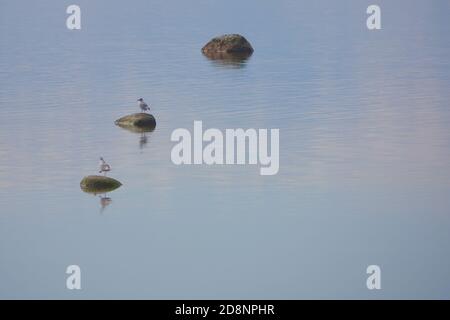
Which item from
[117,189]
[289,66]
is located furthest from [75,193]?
[289,66]

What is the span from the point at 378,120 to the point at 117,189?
2968mm

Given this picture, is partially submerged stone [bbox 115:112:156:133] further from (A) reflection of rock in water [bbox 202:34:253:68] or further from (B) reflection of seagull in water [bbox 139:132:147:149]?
(A) reflection of rock in water [bbox 202:34:253:68]

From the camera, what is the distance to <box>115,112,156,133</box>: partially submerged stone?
1798 cm

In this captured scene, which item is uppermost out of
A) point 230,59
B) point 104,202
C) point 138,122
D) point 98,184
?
point 230,59

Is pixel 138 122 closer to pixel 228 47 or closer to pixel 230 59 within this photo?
pixel 230 59

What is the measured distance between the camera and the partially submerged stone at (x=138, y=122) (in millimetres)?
17984

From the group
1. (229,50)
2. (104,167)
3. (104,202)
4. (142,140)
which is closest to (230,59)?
(229,50)

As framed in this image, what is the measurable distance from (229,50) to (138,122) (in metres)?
2.21

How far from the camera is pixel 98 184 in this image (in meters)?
17.0

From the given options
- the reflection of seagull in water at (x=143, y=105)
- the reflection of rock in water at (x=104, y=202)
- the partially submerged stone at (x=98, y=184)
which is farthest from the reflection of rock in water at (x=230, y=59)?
the reflection of rock in water at (x=104, y=202)

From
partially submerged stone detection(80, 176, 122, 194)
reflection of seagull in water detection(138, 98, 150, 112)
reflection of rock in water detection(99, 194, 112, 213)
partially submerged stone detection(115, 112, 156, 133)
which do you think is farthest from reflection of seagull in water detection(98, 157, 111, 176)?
reflection of seagull in water detection(138, 98, 150, 112)

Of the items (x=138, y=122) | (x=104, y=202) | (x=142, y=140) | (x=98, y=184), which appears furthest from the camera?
(x=138, y=122)

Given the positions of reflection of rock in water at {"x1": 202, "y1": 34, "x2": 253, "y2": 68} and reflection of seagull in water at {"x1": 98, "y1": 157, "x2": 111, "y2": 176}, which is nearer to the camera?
reflection of seagull in water at {"x1": 98, "y1": 157, "x2": 111, "y2": 176}

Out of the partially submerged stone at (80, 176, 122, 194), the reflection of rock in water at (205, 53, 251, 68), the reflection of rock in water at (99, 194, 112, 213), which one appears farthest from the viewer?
the reflection of rock in water at (205, 53, 251, 68)
